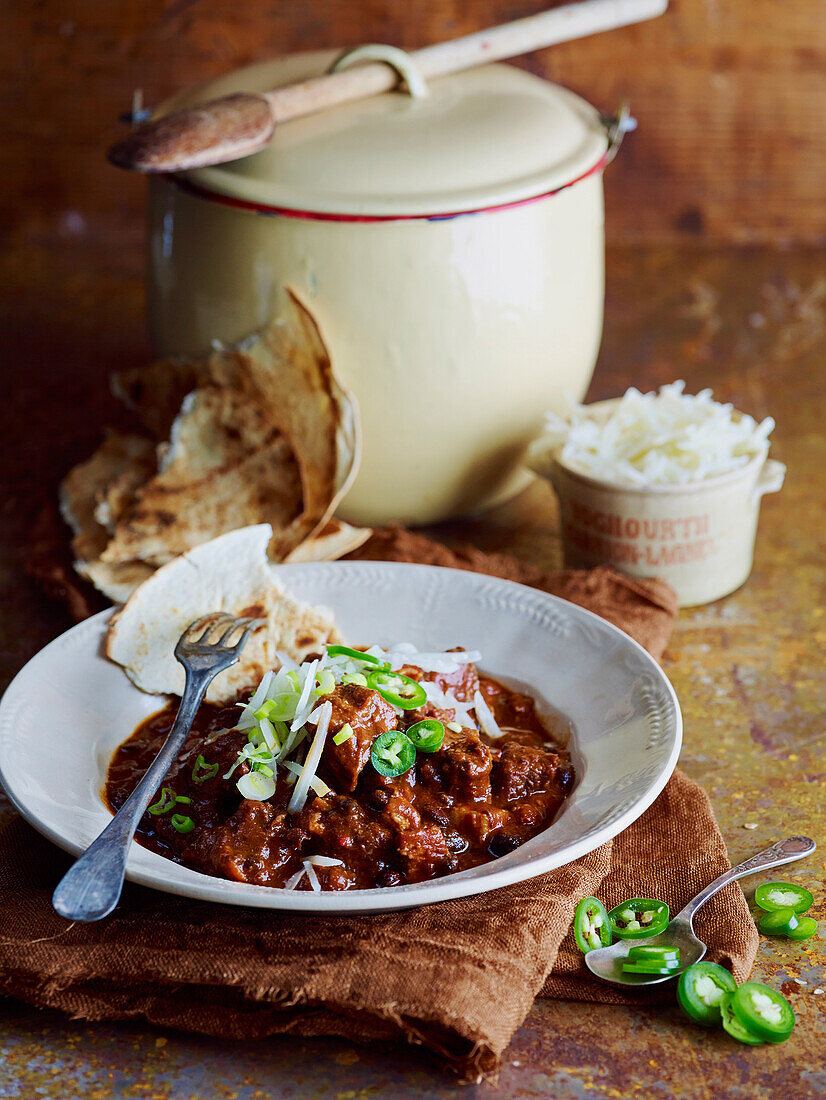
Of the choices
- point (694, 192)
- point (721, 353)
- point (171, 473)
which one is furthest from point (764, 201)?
point (171, 473)

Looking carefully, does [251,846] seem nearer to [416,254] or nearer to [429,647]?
[429,647]

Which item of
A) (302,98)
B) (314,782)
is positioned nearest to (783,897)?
(314,782)

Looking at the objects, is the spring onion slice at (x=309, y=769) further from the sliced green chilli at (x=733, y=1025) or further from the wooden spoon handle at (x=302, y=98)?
the wooden spoon handle at (x=302, y=98)

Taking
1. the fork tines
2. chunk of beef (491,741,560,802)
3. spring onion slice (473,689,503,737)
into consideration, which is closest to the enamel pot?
the fork tines

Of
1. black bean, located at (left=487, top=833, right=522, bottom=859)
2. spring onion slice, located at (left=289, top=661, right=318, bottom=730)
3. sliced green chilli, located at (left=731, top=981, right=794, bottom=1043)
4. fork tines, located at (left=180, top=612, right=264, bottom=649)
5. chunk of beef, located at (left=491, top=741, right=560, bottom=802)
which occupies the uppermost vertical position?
spring onion slice, located at (left=289, top=661, right=318, bottom=730)

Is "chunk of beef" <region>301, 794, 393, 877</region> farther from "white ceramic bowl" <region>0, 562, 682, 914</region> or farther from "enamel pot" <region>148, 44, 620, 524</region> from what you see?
"enamel pot" <region>148, 44, 620, 524</region>

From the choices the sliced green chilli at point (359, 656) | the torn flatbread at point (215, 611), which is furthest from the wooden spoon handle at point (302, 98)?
the sliced green chilli at point (359, 656)
